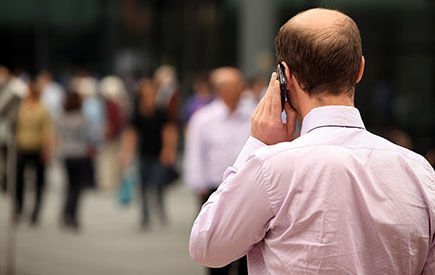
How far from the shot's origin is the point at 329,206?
2988 millimetres

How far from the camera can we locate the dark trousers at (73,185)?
612 inches

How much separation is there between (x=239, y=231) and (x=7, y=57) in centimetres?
3477

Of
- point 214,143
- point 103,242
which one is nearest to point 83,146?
point 103,242

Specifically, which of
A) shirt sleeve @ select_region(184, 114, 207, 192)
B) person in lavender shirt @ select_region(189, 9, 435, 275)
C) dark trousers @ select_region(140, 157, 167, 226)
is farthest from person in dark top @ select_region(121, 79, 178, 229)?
person in lavender shirt @ select_region(189, 9, 435, 275)

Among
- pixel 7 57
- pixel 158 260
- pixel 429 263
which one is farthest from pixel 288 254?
pixel 7 57

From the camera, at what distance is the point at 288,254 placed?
301cm

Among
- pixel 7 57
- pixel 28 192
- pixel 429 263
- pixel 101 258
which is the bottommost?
pixel 7 57

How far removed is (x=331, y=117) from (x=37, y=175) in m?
13.6

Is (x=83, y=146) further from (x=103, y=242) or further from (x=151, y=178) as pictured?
(x=103, y=242)

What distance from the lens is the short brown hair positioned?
3.03 m

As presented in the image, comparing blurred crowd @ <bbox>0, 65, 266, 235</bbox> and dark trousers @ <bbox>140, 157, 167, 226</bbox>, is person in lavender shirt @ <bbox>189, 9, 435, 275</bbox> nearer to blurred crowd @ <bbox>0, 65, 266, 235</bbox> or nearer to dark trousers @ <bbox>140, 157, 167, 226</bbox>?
blurred crowd @ <bbox>0, 65, 266, 235</bbox>

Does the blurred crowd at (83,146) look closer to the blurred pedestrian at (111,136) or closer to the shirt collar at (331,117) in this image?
the blurred pedestrian at (111,136)

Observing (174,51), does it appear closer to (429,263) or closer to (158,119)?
(158,119)

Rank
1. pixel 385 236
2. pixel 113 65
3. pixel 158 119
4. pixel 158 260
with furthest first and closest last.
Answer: pixel 113 65, pixel 158 119, pixel 158 260, pixel 385 236
